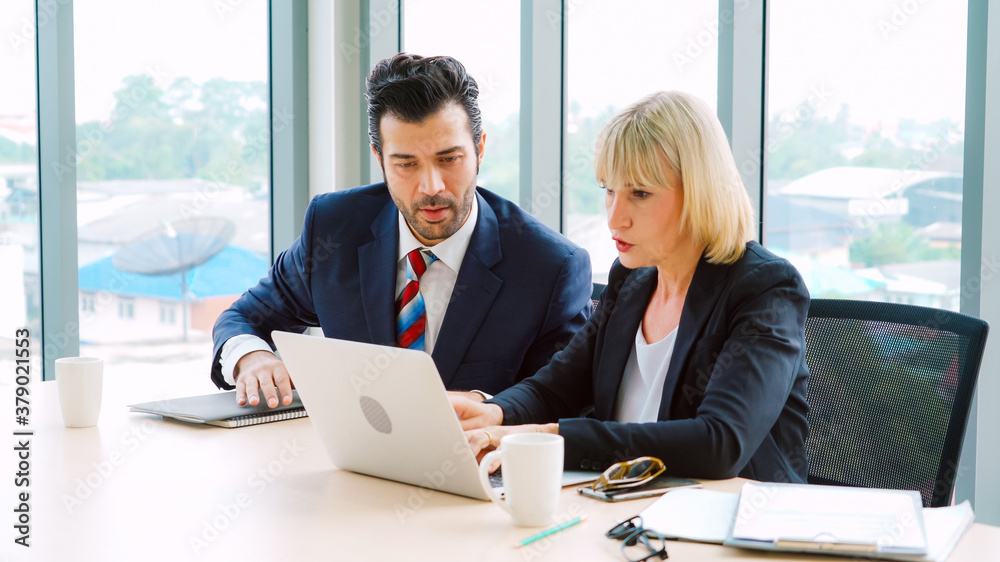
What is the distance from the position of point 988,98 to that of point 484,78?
1.69 meters

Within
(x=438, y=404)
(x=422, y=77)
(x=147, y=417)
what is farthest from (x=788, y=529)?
(x=422, y=77)

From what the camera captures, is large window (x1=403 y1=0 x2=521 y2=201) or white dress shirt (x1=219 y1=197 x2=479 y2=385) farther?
large window (x1=403 y1=0 x2=521 y2=201)

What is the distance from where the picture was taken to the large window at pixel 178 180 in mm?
3225

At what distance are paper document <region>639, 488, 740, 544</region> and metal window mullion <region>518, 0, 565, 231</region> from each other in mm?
1851

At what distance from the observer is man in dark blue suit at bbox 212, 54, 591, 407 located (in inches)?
76.5

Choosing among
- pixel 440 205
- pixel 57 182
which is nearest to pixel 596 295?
pixel 440 205

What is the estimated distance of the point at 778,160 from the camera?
2.46 m

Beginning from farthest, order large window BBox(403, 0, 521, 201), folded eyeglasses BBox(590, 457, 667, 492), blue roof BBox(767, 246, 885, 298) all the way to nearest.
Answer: large window BBox(403, 0, 521, 201)
blue roof BBox(767, 246, 885, 298)
folded eyeglasses BBox(590, 457, 667, 492)

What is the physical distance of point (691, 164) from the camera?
1548mm

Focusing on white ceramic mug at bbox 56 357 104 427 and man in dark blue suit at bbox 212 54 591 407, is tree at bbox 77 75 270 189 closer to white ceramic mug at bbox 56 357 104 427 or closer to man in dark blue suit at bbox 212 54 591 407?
man in dark blue suit at bbox 212 54 591 407

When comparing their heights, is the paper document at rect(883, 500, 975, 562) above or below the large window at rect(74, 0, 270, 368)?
below

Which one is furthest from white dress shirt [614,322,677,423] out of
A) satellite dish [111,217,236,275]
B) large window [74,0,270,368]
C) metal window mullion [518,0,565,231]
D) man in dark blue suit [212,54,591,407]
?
satellite dish [111,217,236,275]

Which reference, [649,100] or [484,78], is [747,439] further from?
[484,78]

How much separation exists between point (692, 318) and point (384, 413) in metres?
0.59
